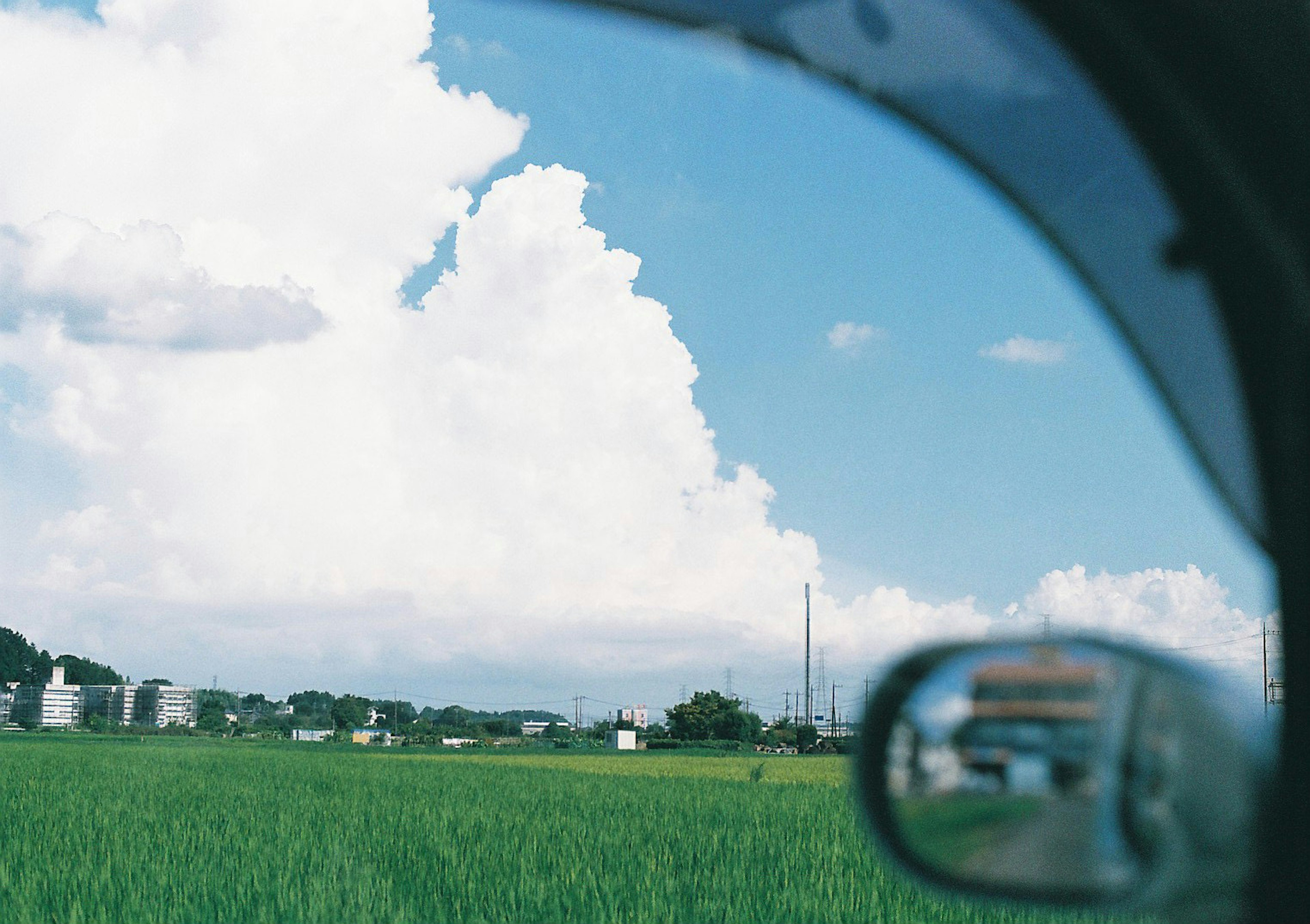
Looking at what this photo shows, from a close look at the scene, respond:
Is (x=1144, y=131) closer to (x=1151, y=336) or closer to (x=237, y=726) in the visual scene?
(x=1151, y=336)

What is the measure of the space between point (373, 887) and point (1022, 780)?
7.08 m

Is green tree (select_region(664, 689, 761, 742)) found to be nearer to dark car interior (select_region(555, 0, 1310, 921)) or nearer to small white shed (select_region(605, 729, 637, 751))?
small white shed (select_region(605, 729, 637, 751))

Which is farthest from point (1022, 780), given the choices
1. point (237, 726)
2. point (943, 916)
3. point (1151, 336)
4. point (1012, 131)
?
point (237, 726)

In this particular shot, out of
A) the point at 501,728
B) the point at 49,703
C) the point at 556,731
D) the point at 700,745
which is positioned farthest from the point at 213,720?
the point at 700,745

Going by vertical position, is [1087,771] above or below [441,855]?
above

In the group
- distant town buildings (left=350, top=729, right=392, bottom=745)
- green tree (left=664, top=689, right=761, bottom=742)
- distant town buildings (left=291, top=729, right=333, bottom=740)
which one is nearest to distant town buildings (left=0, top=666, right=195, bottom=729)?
distant town buildings (left=291, top=729, right=333, bottom=740)

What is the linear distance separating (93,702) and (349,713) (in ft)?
109

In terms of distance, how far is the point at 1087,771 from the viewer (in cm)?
93

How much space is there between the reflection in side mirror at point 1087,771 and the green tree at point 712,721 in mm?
64225

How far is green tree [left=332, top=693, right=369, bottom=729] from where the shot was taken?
282ft

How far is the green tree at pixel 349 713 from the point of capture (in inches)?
3378

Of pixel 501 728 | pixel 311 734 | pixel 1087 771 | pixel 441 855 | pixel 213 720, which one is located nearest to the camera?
pixel 1087 771

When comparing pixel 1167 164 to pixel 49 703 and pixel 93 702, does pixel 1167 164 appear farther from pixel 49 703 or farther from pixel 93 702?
pixel 93 702

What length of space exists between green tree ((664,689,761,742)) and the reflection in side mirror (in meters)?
64.2
